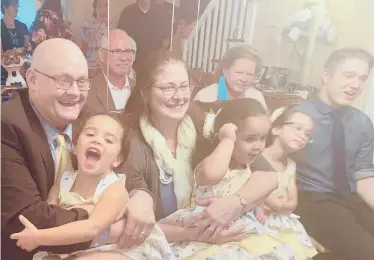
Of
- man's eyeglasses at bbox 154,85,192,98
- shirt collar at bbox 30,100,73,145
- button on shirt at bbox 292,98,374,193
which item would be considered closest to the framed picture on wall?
button on shirt at bbox 292,98,374,193

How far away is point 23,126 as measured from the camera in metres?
1.17

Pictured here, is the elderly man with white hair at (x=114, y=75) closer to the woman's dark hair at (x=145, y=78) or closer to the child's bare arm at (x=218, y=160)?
the woman's dark hair at (x=145, y=78)

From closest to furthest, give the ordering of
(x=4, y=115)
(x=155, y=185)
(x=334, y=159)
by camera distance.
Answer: (x=4, y=115)
(x=155, y=185)
(x=334, y=159)

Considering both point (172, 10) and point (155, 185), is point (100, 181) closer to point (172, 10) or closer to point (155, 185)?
point (155, 185)

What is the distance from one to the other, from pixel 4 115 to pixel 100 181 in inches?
11.6

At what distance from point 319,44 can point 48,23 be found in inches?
29.9

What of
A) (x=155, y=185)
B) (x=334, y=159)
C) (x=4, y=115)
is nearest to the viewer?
(x=4, y=115)

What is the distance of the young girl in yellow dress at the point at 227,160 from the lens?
1.35 m

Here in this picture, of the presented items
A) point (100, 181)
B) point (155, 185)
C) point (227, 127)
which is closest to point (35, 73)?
point (100, 181)

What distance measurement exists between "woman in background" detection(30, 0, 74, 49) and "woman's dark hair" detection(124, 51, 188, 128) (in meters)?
0.23

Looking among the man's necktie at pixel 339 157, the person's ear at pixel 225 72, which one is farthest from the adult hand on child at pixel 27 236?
the man's necktie at pixel 339 157

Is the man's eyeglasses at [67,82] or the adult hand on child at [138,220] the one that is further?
the adult hand on child at [138,220]

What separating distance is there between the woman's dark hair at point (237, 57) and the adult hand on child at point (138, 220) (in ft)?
1.32

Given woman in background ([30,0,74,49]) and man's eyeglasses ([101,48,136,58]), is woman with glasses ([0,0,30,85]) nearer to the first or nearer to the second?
woman in background ([30,0,74,49])
